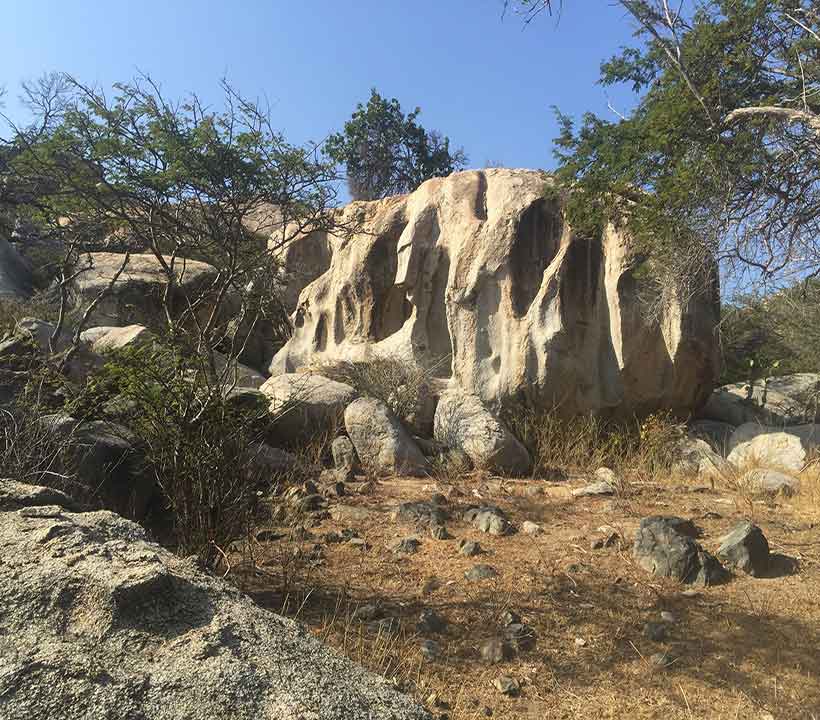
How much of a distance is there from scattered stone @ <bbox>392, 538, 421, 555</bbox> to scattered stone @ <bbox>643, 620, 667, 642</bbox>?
5.50ft

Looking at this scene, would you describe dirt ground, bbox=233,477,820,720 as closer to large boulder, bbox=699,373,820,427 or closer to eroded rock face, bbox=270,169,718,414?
eroded rock face, bbox=270,169,718,414

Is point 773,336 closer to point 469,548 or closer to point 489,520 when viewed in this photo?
point 489,520

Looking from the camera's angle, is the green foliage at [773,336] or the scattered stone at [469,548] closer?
the scattered stone at [469,548]

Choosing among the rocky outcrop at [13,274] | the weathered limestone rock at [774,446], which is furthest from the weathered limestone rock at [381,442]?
the rocky outcrop at [13,274]

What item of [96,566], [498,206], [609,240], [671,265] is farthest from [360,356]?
[96,566]

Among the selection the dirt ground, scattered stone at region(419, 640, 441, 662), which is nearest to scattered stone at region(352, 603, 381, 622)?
the dirt ground

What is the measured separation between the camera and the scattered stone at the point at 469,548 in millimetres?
4566

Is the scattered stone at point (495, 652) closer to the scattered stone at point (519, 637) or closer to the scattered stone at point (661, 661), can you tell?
the scattered stone at point (519, 637)

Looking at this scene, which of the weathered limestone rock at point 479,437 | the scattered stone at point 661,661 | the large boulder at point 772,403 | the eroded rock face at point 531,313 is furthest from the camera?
the large boulder at point 772,403

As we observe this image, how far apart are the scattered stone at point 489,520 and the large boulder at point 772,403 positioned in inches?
Result: 222

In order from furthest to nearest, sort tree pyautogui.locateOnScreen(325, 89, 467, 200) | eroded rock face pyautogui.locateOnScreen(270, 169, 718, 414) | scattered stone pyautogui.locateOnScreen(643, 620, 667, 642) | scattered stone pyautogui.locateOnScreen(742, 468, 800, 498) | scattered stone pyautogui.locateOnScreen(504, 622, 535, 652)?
1. tree pyautogui.locateOnScreen(325, 89, 467, 200)
2. eroded rock face pyautogui.locateOnScreen(270, 169, 718, 414)
3. scattered stone pyautogui.locateOnScreen(742, 468, 800, 498)
4. scattered stone pyautogui.locateOnScreen(643, 620, 667, 642)
5. scattered stone pyautogui.locateOnScreen(504, 622, 535, 652)

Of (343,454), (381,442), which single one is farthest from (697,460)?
(343,454)

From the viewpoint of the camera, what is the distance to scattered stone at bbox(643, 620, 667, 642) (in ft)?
11.1

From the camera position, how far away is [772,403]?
11102 millimetres
